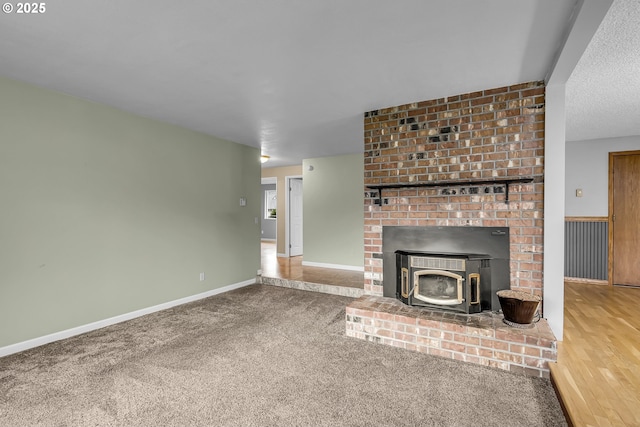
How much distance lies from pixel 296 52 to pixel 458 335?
8.32 feet

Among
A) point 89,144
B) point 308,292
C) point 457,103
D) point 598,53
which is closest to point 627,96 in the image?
point 598,53

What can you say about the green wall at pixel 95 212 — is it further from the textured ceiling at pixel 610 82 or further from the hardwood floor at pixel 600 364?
the textured ceiling at pixel 610 82

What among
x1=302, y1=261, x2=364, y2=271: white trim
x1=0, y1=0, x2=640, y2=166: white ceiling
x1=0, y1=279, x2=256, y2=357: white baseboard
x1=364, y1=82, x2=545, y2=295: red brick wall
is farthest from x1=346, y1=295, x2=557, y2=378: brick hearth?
x1=302, y1=261, x2=364, y2=271: white trim

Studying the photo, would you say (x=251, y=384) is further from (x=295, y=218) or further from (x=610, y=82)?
(x=295, y=218)

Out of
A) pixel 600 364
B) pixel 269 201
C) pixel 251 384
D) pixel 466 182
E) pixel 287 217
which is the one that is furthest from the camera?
pixel 269 201

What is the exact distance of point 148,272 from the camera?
3.73m

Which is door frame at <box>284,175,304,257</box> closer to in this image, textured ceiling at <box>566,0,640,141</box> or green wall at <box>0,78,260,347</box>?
green wall at <box>0,78,260,347</box>

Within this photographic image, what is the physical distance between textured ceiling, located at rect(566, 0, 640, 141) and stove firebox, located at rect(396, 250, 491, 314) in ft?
5.99

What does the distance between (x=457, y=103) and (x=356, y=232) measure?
3237mm

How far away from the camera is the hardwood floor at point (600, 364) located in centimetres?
179

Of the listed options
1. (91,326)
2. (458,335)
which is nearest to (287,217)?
(91,326)

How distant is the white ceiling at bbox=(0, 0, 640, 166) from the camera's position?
5.91 ft

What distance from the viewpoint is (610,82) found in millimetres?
2938

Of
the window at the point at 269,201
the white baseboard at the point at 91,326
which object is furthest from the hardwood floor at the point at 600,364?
the window at the point at 269,201
